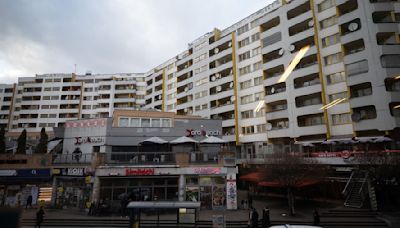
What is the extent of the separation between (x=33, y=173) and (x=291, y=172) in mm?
25530

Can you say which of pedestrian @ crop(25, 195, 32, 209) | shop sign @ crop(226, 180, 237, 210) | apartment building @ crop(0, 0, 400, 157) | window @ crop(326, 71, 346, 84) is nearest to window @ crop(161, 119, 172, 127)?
shop sign @ crop(226, 180, 237, 210)

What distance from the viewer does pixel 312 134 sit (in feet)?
121

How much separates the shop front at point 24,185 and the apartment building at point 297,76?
28.6 meters

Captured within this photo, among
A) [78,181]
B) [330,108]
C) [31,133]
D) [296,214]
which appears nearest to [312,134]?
[330,108]

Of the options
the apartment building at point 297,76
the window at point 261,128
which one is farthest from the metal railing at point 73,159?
the window at point 261,128

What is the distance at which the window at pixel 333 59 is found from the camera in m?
36.0

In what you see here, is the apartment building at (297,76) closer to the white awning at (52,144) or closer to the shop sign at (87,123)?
the shop sign at (87,123)

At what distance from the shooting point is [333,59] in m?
36.7

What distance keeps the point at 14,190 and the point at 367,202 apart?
113ft

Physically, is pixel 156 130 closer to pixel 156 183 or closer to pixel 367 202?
pixel 156 183

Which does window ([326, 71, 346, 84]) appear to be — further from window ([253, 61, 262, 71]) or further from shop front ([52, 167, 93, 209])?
shop front ([52, 167, 93, 209])

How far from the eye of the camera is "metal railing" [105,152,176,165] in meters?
24.6

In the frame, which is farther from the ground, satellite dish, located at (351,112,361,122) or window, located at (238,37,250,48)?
window, located at (238,37,250,48)

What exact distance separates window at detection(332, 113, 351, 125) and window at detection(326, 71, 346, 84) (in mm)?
4780
